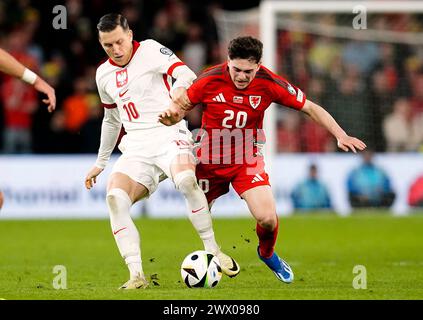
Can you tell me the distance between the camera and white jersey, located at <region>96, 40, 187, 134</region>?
981 cm

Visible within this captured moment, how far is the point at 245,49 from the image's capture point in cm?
912

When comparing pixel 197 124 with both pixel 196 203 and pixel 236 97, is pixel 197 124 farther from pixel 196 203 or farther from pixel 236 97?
pixel 196 203

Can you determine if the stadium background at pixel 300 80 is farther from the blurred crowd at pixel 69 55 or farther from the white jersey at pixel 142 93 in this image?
the white jersey at pixel 142 93

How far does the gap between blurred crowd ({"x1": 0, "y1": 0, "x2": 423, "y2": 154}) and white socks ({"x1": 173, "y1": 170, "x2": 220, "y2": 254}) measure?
1007 cm

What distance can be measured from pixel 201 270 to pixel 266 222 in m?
0.92

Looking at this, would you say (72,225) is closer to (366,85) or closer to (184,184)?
(366,85)

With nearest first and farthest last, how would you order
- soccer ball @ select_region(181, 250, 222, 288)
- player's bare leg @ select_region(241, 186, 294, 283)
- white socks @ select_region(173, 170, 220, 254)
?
soccer ball @ select_region(181, 250, 222, 288) < white socks @ select_region(173, 170, 220, 254) < player's bare leg @ select_region(241, 186, 294, 283)

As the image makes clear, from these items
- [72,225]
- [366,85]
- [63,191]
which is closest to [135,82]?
[72,225]

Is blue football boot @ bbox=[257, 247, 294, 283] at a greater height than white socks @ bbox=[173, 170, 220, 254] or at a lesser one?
lesser

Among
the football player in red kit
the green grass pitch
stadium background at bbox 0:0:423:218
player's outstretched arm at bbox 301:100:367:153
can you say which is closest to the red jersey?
the football player in red kit

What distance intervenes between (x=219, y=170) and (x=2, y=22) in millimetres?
12673

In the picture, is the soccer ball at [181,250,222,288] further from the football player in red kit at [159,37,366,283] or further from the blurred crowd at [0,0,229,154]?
the blurred crowd at [0,0,229,154]

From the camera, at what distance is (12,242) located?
15133 millimetres

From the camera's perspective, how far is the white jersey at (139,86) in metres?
9.81
